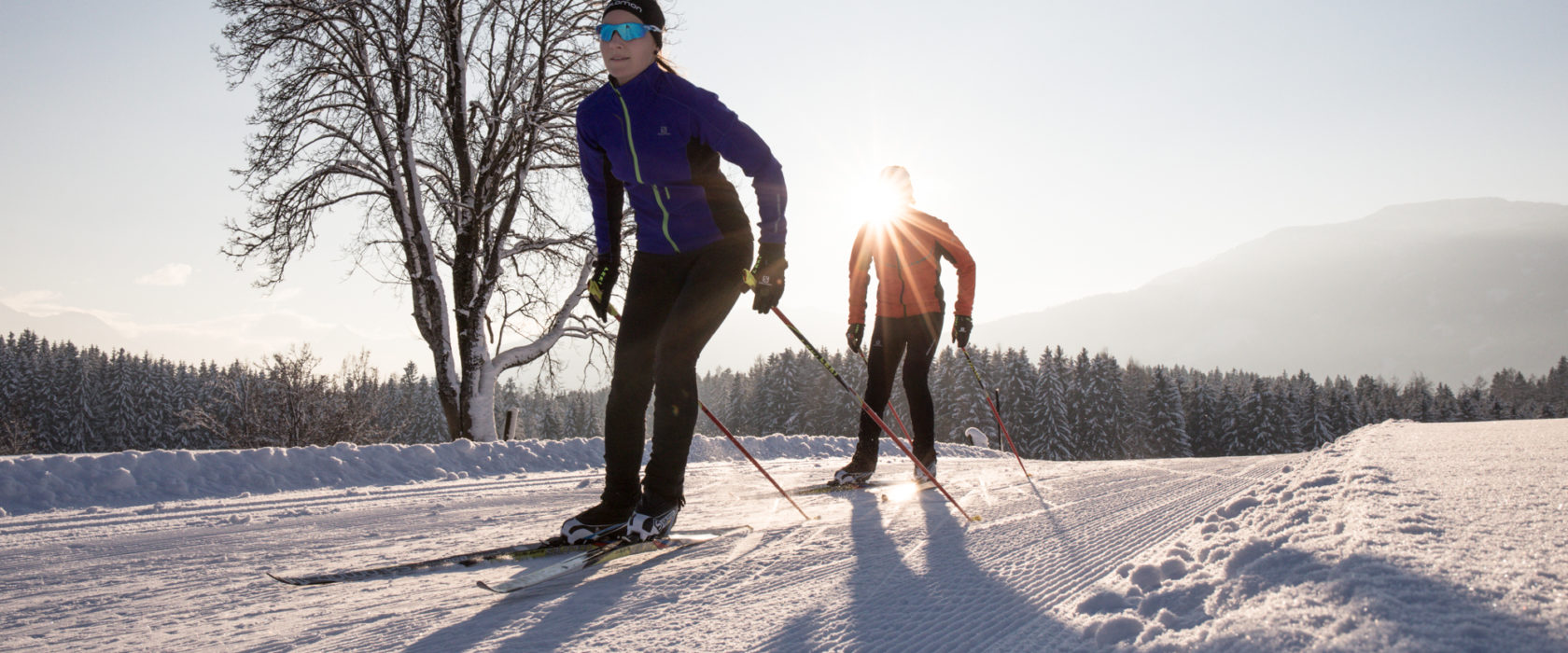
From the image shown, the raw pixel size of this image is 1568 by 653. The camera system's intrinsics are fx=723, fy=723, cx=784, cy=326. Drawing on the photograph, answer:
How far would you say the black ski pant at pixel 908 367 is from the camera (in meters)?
4.95

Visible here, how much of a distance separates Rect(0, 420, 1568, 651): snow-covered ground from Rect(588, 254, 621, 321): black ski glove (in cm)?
104

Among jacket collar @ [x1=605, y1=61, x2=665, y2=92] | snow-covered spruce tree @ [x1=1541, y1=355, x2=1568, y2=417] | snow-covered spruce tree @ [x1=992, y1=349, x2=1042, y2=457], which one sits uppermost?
jacket collar @ [x1=605, y1=61, x2=665, y2=92]

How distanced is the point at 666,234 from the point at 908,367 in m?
2.64

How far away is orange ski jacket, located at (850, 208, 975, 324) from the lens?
5.18 metres

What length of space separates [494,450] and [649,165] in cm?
595

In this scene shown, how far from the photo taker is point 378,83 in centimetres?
1046

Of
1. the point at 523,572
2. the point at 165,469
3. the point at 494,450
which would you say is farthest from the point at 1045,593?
the point at 494,450

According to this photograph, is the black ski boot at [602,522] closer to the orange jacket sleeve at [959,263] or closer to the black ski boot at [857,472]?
the black ski boot at [857,472]

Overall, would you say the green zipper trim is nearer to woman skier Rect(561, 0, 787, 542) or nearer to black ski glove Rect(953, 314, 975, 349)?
woman skier Rect(561, 0, 787, 542)

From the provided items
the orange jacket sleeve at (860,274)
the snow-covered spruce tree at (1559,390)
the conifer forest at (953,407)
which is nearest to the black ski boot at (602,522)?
the orange jacket sleeve at (860,274)

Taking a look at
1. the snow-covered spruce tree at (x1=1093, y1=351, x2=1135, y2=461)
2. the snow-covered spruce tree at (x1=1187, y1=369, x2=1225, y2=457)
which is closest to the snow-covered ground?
the snow-covered spruce tree at (x1=1093, y1=351, x2=1135, y2=461)

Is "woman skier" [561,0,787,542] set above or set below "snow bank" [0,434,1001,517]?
above

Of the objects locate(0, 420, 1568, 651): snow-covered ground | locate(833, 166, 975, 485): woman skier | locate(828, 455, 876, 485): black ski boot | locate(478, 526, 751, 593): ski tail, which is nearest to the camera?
locate(0, 420, 1568, 651): snow-covered ground

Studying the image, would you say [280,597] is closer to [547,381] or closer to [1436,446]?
[1436,446]
